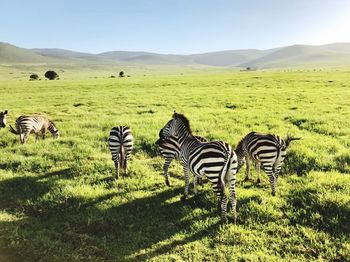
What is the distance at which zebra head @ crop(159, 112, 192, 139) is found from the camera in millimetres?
12695

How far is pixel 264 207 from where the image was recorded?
10.4 meters

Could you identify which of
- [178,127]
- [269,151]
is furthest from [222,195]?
[178,127]

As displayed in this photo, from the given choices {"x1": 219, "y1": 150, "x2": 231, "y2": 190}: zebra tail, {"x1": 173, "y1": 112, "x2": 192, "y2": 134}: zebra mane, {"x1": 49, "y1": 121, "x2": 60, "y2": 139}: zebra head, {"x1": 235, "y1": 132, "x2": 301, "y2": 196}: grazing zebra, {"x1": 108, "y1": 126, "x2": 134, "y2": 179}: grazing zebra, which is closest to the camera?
{"x1": 219, "y1": 150, "x2": 231, "y2": 190}: zebra tail

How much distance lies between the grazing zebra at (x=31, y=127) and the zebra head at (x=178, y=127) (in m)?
8.82

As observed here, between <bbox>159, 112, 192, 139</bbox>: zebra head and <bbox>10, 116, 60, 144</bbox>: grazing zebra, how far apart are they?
8824mm

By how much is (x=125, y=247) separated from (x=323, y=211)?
559 cm

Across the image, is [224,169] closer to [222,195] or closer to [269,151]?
[222,195]

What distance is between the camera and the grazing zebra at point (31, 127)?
61.6 ft

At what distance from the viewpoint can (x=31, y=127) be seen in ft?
62.3

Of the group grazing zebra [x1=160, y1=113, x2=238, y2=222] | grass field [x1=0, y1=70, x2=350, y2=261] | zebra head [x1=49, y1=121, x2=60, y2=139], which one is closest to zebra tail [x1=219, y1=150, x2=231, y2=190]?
grazing zebra [x1=160, y1=113, x2=238, y2=222]

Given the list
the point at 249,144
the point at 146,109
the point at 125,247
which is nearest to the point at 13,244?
the point at 125,247

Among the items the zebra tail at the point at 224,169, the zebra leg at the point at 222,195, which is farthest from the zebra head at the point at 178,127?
the zebra leg at the point at 222,195

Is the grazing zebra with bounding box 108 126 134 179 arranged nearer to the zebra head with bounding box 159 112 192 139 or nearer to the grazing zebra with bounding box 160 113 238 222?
the zebra head with bounding box 159 112 192 139

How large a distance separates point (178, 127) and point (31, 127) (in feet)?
32.3
